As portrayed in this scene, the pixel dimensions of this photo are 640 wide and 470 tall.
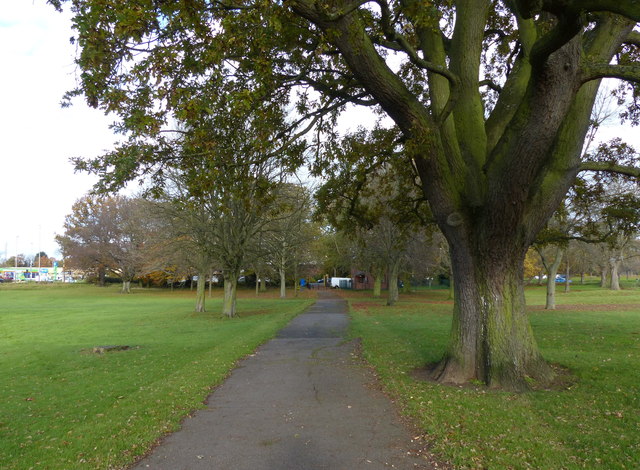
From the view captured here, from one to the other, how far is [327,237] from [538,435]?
44.0 m

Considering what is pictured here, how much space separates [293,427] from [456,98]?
5.30 m

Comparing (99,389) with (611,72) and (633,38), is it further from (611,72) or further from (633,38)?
(633,38)

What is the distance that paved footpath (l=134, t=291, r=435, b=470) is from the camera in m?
4.39

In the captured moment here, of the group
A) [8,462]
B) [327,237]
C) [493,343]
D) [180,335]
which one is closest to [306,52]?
[493,343]

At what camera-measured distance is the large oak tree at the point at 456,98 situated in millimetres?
5641

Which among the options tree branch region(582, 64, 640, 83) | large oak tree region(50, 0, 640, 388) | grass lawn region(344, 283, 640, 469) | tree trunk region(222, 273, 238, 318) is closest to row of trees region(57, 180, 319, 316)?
tree trunk region(222, 273, 238, 318)

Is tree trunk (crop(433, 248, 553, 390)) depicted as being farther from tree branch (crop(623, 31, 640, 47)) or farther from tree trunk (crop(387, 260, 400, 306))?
tree trunk (crop(387, 260, 400, 306))

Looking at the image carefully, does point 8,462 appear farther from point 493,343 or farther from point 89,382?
point 493,343

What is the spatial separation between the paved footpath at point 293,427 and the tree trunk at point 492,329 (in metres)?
1.71

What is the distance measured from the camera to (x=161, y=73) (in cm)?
591

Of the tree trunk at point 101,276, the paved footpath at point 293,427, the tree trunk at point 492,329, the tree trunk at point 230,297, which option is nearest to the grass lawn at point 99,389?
the paved footpath at point 293,427

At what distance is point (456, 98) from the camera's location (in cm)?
673

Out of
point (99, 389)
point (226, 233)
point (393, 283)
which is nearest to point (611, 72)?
point (99, 389)

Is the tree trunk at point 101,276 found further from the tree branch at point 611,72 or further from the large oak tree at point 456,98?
the tree branch at point 611,72
